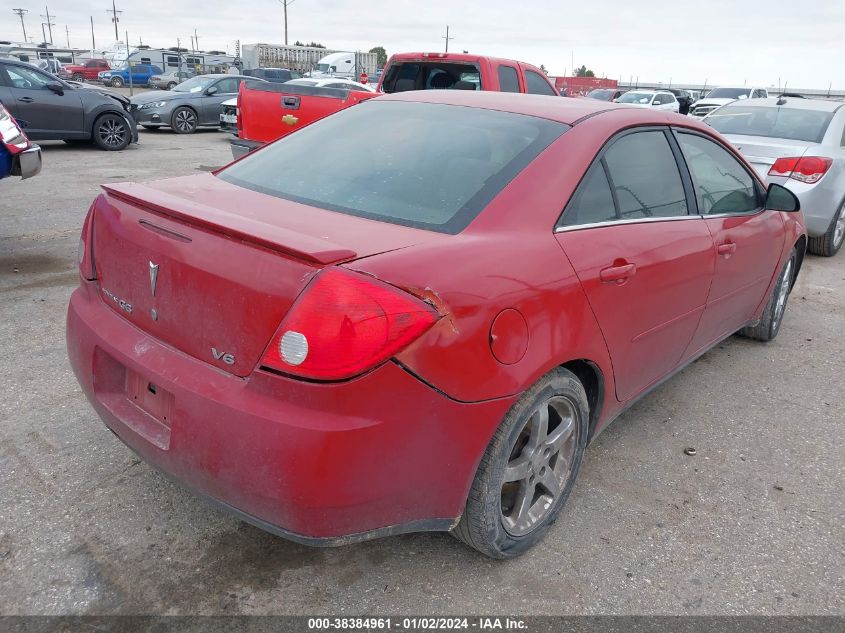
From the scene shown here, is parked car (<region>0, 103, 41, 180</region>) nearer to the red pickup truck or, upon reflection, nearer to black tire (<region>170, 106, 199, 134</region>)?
the red pickup truck

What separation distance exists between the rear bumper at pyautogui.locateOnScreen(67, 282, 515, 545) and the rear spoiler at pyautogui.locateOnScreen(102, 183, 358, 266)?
34cm

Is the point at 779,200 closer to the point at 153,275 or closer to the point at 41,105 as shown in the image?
the point at 153,275

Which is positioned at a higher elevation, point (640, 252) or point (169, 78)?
point (640, 252)

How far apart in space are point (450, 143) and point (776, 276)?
2.66m

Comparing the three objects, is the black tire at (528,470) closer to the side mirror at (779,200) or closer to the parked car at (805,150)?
the side mirror at (779,200)

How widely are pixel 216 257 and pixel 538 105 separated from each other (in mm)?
1569

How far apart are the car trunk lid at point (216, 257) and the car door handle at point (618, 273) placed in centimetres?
74

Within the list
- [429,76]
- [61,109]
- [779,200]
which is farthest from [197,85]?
[779,200]

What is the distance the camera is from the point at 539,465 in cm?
243

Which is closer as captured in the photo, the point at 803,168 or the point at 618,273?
the point at 618,273

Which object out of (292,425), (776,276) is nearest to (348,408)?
(292,425)

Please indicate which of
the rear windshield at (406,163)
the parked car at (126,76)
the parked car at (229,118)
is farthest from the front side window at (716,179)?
the parked car at (126,76)

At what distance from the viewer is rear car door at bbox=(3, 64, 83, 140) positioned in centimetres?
1134

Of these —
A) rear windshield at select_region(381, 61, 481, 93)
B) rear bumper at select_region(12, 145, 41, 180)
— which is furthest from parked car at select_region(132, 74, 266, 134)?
rear bumper at select_region(12, 145, 41, 180)
